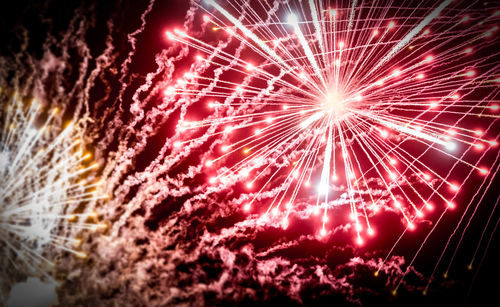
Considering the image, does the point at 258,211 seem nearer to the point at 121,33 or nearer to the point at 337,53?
the point at 337,53

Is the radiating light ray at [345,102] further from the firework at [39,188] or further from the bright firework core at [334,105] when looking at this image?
the firework at [39,188]

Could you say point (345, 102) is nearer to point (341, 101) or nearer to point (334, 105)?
point (341, 101)

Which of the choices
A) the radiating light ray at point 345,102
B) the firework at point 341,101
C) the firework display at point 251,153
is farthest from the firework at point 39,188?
the firework at point 341,101

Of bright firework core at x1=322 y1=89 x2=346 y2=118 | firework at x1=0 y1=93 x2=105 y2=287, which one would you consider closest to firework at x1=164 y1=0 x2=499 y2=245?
bright firework core at x1=322 y1=89 x2=346 y2=118

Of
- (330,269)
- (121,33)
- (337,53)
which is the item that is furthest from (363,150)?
(121,33)

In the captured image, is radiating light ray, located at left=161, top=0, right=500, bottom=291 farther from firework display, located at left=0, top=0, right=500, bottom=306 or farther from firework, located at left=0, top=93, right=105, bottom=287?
firework, located at left=0, top=93, right=105, bottom=287

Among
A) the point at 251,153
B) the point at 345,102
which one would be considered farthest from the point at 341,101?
the point at 251,153
